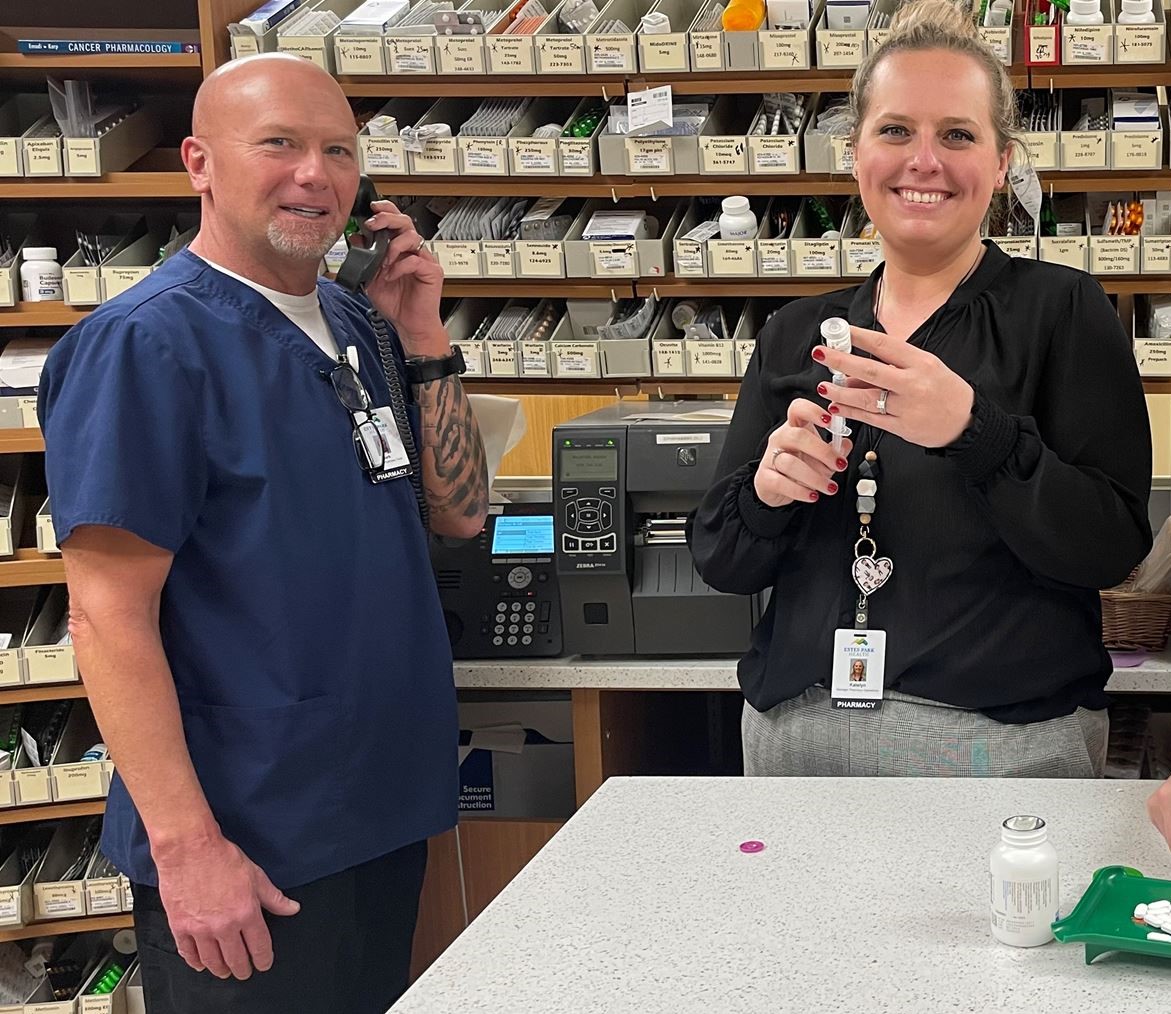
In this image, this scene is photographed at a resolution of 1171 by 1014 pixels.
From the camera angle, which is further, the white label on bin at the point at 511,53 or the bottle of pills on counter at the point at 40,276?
the white label on bin at the point at 511,53

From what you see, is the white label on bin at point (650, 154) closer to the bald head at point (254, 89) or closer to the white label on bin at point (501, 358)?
the white label on bin at point (501, 358)

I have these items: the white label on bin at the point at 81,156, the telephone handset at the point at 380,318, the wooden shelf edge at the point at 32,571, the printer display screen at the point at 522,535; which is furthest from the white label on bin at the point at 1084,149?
the wooden shelf edge at the point at 32,571

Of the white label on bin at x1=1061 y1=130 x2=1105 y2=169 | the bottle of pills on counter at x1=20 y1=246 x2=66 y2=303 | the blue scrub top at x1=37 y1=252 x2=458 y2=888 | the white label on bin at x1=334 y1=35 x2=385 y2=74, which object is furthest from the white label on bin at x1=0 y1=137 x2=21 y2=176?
the white label on bin at x1=1061 y1=130 x2=1105 y2=169

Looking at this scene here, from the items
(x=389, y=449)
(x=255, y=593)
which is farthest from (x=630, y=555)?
(x=255, y=593)

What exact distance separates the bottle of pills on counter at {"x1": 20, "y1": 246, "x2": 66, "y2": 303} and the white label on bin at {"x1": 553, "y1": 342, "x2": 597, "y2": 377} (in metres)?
1.14

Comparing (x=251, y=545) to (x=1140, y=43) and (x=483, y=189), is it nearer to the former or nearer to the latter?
(x=483, y=189)

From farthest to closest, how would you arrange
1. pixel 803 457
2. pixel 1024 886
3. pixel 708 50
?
1. pixel 708 50
2. pixel 803 457
3. pixel 1024 886

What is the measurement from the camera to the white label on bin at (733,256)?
11.1ft

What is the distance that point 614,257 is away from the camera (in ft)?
11.3

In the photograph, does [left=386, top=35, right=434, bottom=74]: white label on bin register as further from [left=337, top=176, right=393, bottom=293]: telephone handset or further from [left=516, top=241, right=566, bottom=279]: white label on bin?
[left=337, top=176, right=393, bottom=293]: telephone handset

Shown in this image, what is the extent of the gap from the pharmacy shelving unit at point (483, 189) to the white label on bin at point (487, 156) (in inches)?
2.1

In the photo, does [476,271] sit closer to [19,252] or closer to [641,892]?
[19,252]

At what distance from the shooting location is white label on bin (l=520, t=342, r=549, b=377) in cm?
352

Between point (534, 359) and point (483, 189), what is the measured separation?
0.43 m
